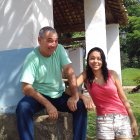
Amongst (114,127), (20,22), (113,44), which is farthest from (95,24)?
(114,127)

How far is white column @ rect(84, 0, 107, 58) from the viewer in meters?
8.77

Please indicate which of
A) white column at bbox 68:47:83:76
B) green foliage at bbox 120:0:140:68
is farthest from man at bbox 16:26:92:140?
green foliage at bbox 120:0:140:68

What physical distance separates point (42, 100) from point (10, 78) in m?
1.03

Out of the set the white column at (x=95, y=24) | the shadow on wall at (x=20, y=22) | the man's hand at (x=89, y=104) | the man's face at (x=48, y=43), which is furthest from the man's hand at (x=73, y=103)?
the white column at (x=95, y=24)

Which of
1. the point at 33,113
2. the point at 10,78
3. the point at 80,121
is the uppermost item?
the point at 10,78

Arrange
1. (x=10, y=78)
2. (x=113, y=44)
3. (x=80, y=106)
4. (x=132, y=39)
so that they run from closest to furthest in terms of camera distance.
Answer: (x=80, y=106) → (x=10, y=78) → (x=113, y=44) → (x=132, y=39)

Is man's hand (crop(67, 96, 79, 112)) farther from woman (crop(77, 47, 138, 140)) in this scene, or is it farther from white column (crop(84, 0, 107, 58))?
white column (crop(84, 0, 107, 58))

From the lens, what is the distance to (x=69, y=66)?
181 inches

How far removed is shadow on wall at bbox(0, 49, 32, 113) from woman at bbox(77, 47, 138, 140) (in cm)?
116

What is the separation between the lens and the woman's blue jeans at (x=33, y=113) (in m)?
4.21

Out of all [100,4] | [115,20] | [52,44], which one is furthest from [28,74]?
→ [115,20]

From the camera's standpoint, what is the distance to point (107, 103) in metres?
4.20

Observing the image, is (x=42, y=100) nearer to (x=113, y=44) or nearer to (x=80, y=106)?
(x=80, y=106)

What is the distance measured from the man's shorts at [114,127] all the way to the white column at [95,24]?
4.68m
